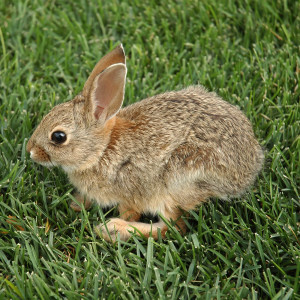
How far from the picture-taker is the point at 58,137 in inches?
161

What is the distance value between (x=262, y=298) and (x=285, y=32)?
3459mm

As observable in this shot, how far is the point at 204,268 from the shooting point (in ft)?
12.1

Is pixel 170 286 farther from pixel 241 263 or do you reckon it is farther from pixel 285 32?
pixel 285 32

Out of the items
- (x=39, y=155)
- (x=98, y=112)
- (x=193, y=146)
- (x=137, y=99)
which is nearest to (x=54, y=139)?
(x=39, y=155)

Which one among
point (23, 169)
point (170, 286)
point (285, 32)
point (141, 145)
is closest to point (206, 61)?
point (285, 32)

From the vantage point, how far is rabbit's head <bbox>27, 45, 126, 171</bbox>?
4082 millimetres

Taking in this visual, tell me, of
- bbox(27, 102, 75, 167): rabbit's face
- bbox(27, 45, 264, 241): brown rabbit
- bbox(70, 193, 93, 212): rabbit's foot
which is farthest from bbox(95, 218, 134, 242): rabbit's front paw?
bbox(27, 102, 75, 167): rabbit's face

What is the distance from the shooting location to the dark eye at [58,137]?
4.09 meters

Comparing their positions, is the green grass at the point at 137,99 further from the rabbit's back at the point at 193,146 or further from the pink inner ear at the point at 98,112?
the pink inner ear at the point at 98,112

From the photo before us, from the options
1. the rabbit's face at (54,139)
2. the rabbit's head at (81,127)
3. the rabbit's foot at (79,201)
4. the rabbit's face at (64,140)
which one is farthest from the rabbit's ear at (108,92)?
the rabbit's foot at (79,201)

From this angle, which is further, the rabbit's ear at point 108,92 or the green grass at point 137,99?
the rabbit's ear at point 108,92

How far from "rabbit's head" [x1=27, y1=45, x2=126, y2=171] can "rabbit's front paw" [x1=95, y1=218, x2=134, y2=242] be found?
0.54 meters

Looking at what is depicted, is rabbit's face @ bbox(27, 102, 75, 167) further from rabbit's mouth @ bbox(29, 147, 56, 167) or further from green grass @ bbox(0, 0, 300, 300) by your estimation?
green grass @ bbox(0, 0, 300, 300)

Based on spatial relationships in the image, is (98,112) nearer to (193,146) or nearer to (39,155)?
(39,155)
